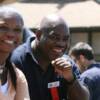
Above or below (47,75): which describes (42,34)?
above

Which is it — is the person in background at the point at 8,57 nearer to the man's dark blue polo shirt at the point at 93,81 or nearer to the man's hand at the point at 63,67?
the man's hand at the point at 63,67

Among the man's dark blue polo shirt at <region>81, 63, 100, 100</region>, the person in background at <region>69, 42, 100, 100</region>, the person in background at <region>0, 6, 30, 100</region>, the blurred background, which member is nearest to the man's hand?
the person in background at <region>0, 6, 30, 100</region>

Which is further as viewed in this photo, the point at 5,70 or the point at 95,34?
the point at 95,34

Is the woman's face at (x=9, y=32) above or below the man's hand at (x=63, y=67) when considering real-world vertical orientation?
above

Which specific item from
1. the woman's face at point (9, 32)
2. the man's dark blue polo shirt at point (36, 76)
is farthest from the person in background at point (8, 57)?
the man's dark blue polo shirt at point (36, 76)

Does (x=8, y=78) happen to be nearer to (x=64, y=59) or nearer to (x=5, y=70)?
(x=5, y=70)

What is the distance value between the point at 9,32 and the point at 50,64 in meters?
0.61

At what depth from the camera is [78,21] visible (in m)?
13.2

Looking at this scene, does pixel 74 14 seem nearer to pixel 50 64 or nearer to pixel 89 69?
pixel 89 69

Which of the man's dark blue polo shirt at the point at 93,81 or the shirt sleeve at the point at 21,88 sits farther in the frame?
the man's dark blue polo shirt at the point at 93,81

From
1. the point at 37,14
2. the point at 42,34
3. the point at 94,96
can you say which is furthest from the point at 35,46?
the point at 37,14

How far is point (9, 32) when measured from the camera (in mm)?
2779

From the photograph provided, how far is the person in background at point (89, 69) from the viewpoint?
5.18 metres

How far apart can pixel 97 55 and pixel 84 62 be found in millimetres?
6356
